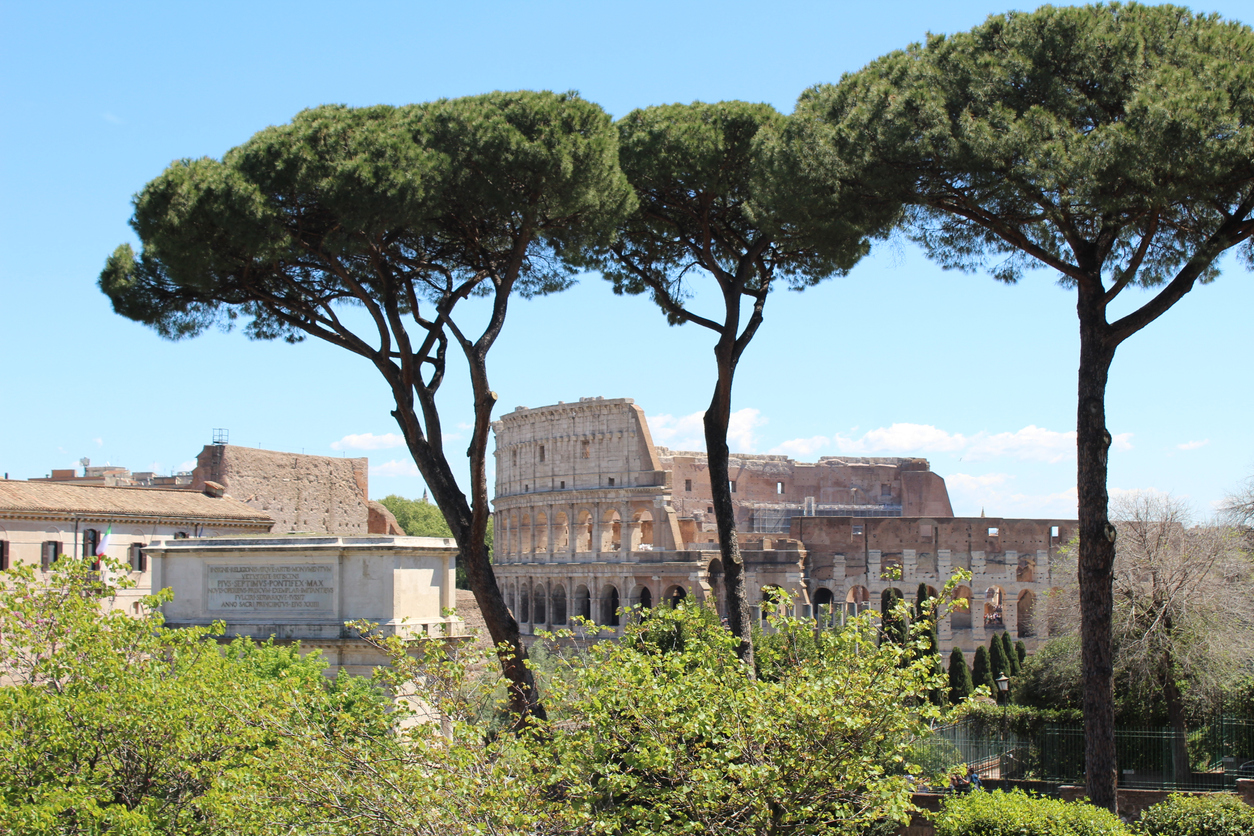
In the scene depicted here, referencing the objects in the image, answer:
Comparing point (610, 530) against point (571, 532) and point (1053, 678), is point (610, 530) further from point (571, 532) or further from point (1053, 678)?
point (1053, 678)

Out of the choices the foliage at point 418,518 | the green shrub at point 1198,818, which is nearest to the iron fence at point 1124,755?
the green shrub at point 1198,818

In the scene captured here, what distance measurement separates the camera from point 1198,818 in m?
9.50

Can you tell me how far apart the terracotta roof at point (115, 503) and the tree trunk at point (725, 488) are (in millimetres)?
13264

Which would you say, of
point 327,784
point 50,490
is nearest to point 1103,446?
point 327,784

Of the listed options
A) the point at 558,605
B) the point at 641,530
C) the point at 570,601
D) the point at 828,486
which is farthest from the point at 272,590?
the point at 828,486

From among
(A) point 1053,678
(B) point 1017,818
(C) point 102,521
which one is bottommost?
(A) point 1053,678

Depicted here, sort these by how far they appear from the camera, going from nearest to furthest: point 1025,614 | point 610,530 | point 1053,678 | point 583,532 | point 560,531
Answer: point 1053,678, point 1025,614, point 610,530, point 583,532, point 560,531

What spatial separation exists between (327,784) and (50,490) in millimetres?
16400

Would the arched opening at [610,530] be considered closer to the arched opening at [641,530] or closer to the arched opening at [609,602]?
the arched opening at [641,530]

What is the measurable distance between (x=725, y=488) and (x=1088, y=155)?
14.0 ft

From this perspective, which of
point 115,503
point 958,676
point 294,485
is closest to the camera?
point 115,503

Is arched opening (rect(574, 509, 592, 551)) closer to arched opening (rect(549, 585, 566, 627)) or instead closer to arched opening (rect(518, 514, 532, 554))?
arched opening (rect(549, 585, 566, 627))

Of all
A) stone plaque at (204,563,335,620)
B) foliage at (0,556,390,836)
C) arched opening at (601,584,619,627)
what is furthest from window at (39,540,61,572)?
arched opening at (601,584,619,627)

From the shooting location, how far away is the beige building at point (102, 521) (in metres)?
18.5
